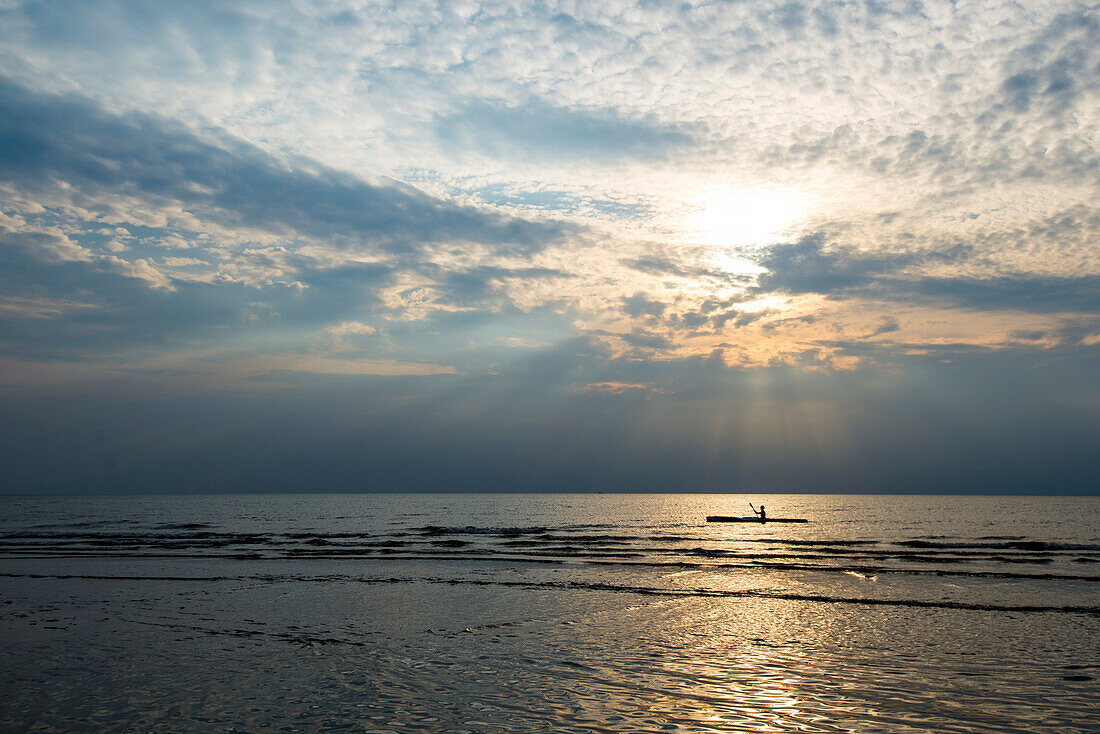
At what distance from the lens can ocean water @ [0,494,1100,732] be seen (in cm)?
1158

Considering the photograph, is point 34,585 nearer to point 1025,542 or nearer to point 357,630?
point 357,630

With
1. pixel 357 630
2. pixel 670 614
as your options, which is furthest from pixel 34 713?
pixel 670 614

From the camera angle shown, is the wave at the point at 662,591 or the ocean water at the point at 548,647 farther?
the wave at the point at 662,591

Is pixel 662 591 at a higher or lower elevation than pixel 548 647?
lower

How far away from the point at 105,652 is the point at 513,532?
172ft

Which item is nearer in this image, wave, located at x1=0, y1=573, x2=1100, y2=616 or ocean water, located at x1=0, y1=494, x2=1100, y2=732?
ocean water, located at x1=0, y1=494, x2=1100, y2=732

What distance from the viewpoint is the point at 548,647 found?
16.9m

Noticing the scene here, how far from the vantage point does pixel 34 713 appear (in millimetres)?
11680

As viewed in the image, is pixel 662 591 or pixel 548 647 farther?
pixel 662 591

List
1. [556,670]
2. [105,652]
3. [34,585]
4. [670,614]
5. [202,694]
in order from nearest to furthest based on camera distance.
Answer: [202,694] < [556,670] < [105,652] < [670,614] < [34,585]

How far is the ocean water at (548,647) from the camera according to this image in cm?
1158

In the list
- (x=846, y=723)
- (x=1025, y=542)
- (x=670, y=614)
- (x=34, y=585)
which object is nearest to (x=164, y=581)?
(x=34, y=585)

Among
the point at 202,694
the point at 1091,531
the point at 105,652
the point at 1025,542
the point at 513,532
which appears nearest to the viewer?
the point at 202,694

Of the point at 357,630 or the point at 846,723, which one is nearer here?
the point at 846,723
